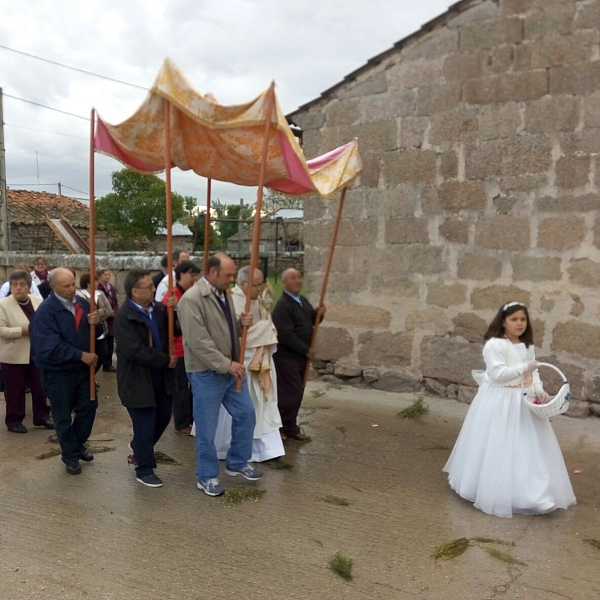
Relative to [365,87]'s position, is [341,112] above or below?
below

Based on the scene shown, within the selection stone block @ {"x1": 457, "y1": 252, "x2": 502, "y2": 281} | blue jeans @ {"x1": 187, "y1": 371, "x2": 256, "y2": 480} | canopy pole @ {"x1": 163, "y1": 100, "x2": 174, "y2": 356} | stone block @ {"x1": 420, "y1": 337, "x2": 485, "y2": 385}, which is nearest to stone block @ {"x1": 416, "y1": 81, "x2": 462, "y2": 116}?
stone block @ {"x1": 457, "y1": 252, "x2": 502, "y2": 281}

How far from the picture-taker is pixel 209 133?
15.7 ft

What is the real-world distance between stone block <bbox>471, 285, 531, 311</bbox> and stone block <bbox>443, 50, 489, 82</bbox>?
86.7 inches

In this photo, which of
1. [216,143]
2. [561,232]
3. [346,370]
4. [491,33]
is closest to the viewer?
[216,143]

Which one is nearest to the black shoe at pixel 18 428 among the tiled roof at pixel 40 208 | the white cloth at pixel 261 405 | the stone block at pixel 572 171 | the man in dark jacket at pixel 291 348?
the white cloth at pixel 261 405

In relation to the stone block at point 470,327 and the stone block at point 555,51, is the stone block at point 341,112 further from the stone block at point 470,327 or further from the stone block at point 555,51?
the stone block at point 470,327

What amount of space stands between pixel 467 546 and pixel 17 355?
4434mm

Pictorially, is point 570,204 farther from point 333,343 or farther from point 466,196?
point 333,343

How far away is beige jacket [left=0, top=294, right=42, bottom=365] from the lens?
5.92 meters

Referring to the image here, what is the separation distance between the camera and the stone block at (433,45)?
6.62 meters

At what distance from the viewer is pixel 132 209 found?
23250mm

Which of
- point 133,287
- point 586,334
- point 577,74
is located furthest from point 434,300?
point 133,287

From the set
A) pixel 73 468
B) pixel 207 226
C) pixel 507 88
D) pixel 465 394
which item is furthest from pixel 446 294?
pixel 73 468

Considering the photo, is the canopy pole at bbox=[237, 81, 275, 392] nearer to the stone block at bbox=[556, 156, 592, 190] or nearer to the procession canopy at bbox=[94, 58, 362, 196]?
the procession canopy at bbox=[94, 58, 362, 196]
